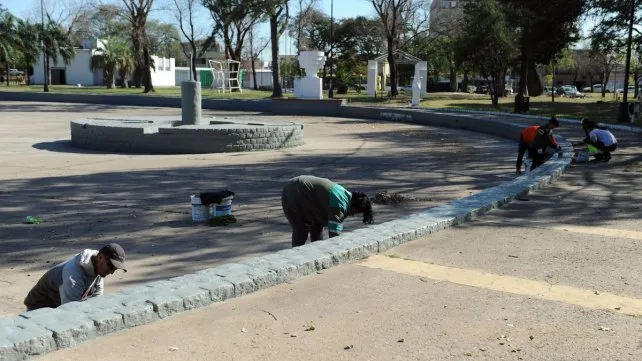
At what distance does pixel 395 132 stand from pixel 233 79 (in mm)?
31635

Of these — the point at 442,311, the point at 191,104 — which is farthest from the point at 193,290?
the point at 191,104

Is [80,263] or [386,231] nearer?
[80,263]

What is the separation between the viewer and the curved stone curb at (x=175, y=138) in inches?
673

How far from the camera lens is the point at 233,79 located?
179ft

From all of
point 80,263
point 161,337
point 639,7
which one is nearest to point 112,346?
point 161,337

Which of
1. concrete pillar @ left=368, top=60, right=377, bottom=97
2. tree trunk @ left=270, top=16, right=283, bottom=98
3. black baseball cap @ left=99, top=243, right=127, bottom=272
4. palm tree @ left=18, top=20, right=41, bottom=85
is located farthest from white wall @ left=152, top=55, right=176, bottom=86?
black baseball cap @ left=99, top=243, right=127, bottom=272

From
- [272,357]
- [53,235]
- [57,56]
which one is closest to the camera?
[272,357]

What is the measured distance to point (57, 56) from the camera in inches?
2955

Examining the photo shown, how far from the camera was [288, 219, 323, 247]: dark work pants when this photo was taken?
6.55 m

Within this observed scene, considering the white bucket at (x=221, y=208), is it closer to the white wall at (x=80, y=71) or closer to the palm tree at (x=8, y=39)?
the palm tree at (x=8, y=39)

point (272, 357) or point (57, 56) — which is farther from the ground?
point (57, 56)

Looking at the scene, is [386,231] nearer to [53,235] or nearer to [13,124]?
[53,235]

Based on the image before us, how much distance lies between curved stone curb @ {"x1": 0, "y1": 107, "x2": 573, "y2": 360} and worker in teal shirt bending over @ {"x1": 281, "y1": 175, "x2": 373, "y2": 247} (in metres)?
0.26

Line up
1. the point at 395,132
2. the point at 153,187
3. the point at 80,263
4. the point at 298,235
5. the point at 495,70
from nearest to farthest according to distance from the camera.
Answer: the point at 80,263
the point at 298,235
the point at 153,187
the point at 395,132
the point at 495,70
